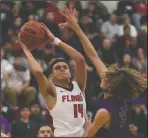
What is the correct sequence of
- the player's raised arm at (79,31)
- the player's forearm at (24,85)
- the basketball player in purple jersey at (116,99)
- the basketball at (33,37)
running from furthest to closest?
the player's forearm at (24,85)
the basketball at (33,37)
the player's raised arm at (79,31)
the basketball player in purple jersey at (116,99)

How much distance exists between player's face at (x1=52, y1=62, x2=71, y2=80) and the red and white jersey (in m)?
0.12

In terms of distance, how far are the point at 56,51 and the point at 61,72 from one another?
21.2 feet

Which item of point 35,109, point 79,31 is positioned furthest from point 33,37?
point 35,109

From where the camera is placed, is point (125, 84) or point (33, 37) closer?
point (125, 84)

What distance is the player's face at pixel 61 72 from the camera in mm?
6250

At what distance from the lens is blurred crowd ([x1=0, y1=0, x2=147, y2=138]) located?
10387 millimetres

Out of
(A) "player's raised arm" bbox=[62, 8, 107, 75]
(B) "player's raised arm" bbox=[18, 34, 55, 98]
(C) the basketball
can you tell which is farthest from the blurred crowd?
(B) "player's raised arm" bbox=[18, 34, 55, 98]

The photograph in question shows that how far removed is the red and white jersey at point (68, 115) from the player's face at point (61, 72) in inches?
4.6

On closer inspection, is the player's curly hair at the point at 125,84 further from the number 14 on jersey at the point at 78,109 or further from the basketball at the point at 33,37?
the basketball at the point at 33,37

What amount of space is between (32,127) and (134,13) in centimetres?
621

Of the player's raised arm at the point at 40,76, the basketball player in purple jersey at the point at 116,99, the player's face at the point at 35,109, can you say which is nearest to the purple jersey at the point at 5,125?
the player's face at the point at 35,109

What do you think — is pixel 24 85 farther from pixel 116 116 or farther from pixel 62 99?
pixel 116 116

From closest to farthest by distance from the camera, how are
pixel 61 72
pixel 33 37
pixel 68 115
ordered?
pixel 68 115
pixel 61 72
pixel 33 37

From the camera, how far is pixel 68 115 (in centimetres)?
614
